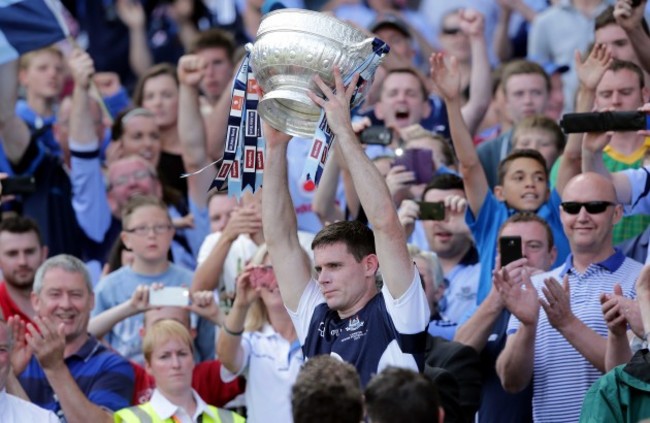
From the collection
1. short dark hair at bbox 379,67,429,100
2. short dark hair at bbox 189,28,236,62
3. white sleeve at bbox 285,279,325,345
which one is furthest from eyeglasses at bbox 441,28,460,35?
white sleeve at bbox 285,279,325,345

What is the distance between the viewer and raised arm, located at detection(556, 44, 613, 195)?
973cm

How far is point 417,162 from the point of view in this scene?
10453 millimetres

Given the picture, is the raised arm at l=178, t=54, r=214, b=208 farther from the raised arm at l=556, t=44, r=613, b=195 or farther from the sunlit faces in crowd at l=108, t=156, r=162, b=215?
the raised arm at l=556, t=44, r=613, b=195

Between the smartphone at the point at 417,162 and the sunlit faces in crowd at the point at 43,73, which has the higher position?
the sunlit faces in crowd at the point at 43,73

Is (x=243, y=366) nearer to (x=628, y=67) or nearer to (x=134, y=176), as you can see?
(x=134, y=176)

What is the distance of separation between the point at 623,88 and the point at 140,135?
149 inches

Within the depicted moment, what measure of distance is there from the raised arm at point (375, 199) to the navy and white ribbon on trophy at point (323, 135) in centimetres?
6

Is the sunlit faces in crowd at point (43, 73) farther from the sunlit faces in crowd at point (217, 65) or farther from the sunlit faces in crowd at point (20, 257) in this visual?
the sunlit faces in crowd at point (20, 257)

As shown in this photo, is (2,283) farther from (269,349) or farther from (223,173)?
(223,173)

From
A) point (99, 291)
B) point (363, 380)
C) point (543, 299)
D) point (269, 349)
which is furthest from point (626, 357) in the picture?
point (99, 291)

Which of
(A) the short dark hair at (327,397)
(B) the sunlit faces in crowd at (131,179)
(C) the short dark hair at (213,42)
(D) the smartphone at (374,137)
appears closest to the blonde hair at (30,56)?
(C) the short dark hair at (213,42)

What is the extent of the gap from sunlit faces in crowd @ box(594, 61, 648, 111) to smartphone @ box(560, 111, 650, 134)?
103cm

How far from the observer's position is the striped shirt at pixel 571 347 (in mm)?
8656

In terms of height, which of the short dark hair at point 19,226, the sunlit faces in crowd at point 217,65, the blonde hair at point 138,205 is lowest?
the short dark hair at point 19,226
